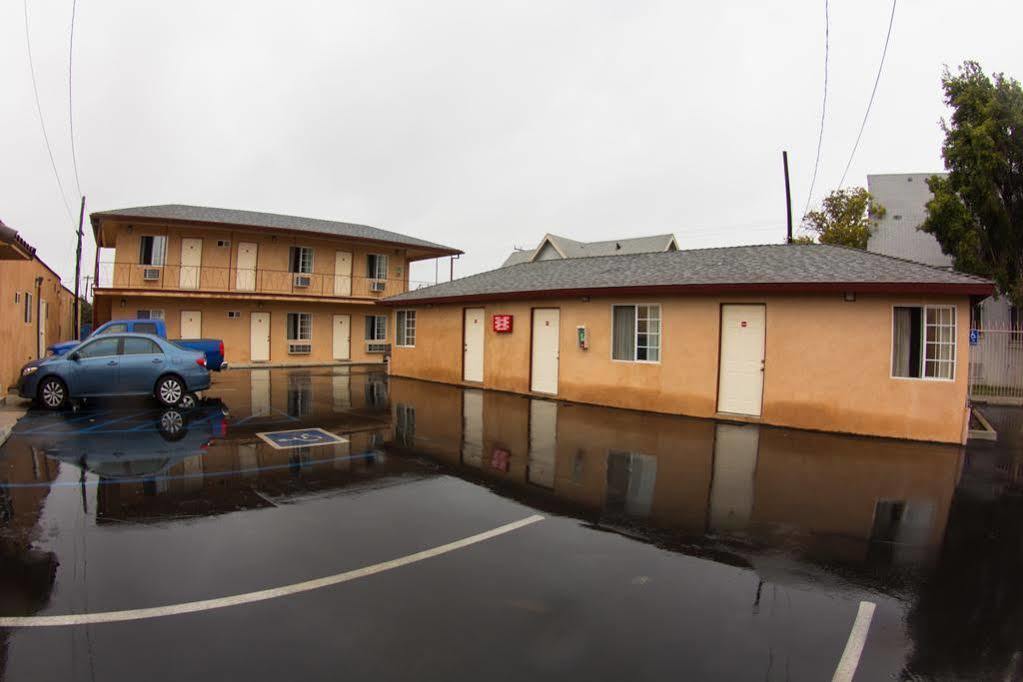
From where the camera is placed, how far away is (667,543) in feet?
16.8

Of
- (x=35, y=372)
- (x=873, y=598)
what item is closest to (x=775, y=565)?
(x=873, y=598)

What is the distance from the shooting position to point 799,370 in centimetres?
1074

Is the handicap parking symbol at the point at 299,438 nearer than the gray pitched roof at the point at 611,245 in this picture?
Yes

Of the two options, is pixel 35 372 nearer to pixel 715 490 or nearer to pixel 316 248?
pixel 715 490

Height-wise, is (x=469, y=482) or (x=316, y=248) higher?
(x=316, y=248)

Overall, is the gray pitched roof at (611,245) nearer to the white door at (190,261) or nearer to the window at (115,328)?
the white door at (190,261)

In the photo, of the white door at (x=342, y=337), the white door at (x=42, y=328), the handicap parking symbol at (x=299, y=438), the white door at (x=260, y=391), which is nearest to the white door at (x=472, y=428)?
the handicap parking symbol at (x=299, y=438)

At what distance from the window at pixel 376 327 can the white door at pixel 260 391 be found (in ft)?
20.8

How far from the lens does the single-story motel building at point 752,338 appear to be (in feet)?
32.1

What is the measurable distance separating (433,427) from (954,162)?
754 inches

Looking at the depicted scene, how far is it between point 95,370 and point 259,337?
46.9ft

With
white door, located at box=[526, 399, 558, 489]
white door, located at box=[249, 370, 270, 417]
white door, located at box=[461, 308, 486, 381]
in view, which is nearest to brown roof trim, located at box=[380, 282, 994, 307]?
white door, located at box=[461, 308, 486, 381]

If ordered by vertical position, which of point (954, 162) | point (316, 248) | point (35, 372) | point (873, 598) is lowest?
point (873, 598)

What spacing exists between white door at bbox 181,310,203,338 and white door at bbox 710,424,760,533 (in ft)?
73.1
